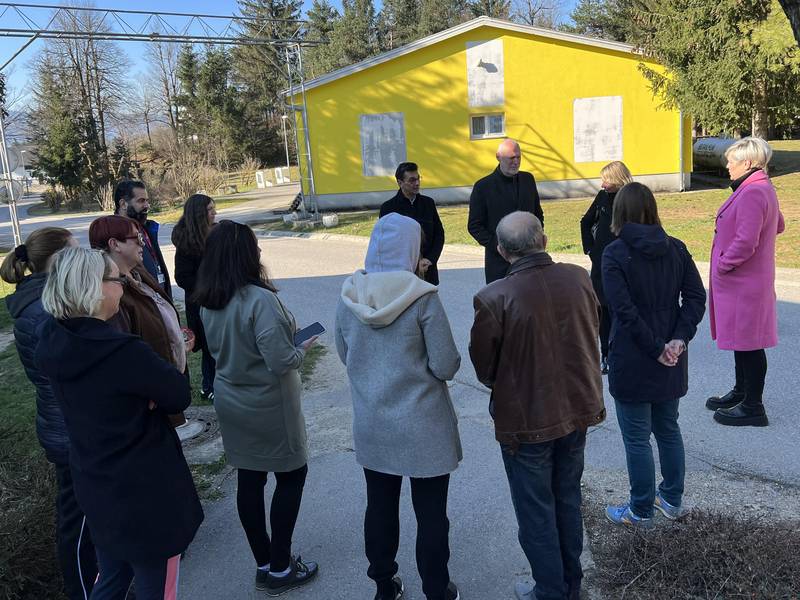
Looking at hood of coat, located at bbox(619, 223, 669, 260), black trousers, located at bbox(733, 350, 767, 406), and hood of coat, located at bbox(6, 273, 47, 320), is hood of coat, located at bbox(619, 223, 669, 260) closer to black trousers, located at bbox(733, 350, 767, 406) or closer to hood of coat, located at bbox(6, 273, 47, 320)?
black trousers, located at bbox(733, 350, 767, 406)

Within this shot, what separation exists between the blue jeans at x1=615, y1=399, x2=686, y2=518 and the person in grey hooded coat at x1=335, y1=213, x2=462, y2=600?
3.56 feet

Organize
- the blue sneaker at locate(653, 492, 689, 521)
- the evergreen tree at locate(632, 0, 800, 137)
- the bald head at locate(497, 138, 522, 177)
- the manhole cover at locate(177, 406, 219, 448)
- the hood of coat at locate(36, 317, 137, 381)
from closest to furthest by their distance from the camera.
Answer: the hood of coat at locate(36, 317, 137, 381)
the blue sneaker at locate(653, 492, 689, 521)
the manhole cover at locate(177, 406, 219, 448)
the bald head at locate(497, 138, 522, 177)
the evergreen tree at locate(632, 0, 800, 137)

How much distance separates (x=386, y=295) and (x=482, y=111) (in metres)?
21.7

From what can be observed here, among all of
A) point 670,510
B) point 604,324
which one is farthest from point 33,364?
point 604,324

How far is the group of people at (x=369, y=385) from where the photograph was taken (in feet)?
7.64

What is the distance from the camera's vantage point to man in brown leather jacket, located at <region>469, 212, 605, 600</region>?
101 inches

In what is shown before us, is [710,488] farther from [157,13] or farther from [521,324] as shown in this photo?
[157,13]

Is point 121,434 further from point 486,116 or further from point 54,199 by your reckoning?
point 54,199

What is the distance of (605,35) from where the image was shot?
116 ft

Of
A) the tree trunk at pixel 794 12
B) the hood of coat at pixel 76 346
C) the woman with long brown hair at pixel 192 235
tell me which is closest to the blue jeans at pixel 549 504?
the hood of coat at pixel 76 346

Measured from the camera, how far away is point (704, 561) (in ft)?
9.29

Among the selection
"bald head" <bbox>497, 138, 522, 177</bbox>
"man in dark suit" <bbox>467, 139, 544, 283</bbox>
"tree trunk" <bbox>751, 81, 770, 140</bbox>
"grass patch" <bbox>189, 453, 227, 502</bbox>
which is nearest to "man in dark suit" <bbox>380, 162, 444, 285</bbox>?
"man in dark suit" <bbox>467, 139, 544, 283</bbox>

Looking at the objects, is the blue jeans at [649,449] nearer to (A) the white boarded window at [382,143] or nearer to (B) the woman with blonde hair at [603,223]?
(B) the woman with blonde hair at [603,223]

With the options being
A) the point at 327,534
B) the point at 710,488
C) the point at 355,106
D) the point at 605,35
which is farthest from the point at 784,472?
the point at 605,35
